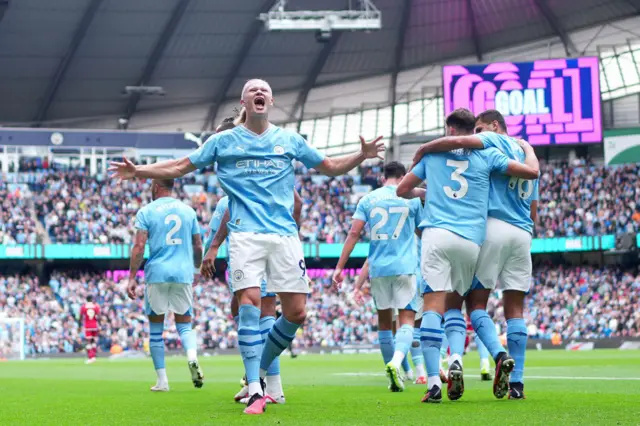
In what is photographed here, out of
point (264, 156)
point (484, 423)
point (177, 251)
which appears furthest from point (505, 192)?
point (177, 251)

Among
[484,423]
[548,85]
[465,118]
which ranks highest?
[548,85]

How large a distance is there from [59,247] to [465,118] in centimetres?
3931

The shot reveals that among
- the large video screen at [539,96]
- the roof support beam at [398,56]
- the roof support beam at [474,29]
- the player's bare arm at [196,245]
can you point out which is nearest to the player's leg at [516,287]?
the player's bare arm at [196,245]

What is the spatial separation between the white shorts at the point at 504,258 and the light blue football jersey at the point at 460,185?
9.0 inches

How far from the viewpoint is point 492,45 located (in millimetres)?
57281

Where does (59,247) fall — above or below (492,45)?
below

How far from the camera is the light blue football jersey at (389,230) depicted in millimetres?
12180

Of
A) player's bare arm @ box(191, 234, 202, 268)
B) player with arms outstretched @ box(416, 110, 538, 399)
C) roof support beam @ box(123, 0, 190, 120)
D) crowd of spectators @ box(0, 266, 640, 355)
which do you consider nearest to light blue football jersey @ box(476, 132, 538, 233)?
player with arms outstretched @ box(416, 110, 538, 399)

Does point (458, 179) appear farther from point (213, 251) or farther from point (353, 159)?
point (213, 251)

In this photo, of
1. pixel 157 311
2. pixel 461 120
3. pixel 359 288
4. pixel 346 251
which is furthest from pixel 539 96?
pixel 461 120

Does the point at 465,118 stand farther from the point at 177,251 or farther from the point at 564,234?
the point at 564,234

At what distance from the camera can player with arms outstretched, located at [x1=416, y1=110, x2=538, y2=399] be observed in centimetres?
891

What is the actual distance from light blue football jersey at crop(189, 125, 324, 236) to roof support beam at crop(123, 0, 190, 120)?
41796 millimetres

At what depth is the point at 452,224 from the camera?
868 centimetres
